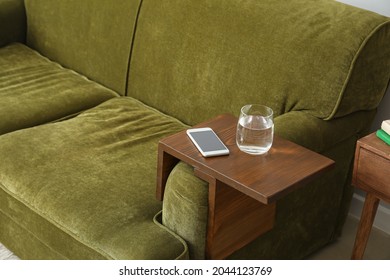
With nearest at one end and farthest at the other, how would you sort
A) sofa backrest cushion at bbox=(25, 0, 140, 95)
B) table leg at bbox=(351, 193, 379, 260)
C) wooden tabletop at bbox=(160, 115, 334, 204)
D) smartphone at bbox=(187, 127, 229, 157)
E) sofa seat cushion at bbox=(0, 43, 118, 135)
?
1. wooden tabletop at bbox=(160, 115, 334, 204)
2. smartphone at bbox=(187, 127, 229, 157)
3. table leg at bbox=(351, 193, 379, 260)
4. sofa seat cushion at bbox=(0, 43, 118, 135)
5. sofa backrest cushion at bbox=(25, 0, 140, 95)

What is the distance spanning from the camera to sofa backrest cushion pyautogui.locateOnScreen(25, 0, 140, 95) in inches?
104

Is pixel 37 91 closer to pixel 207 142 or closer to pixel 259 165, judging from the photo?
pixel 207 142

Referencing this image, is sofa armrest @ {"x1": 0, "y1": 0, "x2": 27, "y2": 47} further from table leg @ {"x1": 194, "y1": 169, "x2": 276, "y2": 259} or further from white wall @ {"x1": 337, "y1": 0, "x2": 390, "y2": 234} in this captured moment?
table leg @ {"x1": 194, "y1": 169, "x2": 276, "y2": 259}

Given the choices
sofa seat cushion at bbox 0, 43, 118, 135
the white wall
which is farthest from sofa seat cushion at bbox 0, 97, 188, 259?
the white wall

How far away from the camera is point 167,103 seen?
2496 millimetres

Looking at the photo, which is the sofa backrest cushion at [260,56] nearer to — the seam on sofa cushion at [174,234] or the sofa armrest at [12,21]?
the seam on sofa cushion at [174,234]

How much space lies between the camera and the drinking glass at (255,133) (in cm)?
176

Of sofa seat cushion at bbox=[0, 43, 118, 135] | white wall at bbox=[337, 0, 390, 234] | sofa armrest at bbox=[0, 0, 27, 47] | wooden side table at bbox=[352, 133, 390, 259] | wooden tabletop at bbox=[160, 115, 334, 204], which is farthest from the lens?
sofa armrest at bbox=[0, 0, 27, 47]

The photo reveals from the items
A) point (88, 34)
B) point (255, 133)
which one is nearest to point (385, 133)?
point (255, 133)

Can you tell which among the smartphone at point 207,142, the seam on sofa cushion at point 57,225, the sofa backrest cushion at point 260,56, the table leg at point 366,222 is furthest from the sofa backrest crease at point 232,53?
the seam on sofa cushion at point 57,225

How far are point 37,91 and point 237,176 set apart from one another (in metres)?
1.22

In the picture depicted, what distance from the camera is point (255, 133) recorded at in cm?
176
